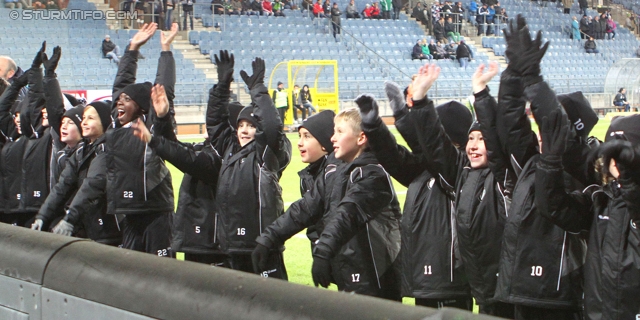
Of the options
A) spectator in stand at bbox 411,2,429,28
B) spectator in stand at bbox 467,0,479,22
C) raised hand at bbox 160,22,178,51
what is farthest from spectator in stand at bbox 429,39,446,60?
raised hand at bbox 160,22,178,51

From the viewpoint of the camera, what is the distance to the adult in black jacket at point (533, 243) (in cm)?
415

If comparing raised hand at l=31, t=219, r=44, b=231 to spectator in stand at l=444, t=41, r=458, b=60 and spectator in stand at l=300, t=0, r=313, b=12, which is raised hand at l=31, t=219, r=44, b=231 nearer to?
spectator in stand at l=300, t=0, r=313, b=12

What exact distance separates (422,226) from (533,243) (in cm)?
85

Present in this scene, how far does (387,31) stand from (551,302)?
126 feet

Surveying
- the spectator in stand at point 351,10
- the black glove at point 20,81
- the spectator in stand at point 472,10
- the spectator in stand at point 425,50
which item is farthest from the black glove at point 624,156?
the spectator in stand at point 472,10

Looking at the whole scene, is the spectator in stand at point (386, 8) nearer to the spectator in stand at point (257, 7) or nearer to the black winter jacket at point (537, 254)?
the spectator in stand at point (257, 7)

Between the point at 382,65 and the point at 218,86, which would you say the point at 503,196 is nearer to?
the point at 218,86

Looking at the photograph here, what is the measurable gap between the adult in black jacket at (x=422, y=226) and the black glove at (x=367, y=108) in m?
0.03

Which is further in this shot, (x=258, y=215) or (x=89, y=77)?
(x=89, y=77)

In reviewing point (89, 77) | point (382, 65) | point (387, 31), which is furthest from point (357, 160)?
point (387, 31)

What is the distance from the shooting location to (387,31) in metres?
41.9

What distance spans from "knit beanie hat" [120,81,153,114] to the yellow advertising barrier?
23.7 m

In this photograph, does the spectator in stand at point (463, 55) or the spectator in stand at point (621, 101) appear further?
the spectator in stand at point (463, 55)

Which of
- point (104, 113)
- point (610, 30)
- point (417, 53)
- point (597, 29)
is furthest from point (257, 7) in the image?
point (104, 113)
